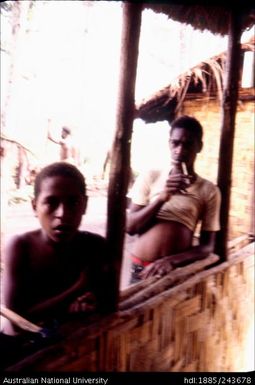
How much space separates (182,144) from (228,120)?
2.15 feet

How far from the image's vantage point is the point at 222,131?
10.4ft

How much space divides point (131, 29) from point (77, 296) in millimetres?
1391

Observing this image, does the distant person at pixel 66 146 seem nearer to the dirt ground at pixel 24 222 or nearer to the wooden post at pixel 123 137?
the dirt ground at pixel 24 222

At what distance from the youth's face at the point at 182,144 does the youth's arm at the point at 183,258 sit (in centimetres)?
63

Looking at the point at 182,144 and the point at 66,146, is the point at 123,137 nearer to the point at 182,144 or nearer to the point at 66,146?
the point at 182,144

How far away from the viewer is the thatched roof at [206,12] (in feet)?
9.54

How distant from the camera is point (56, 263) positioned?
1.96m

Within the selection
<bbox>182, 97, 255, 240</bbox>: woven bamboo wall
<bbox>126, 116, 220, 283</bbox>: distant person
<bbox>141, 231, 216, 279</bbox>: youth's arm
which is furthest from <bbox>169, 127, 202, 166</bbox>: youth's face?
<bbox>182, 97, 255, 240</bbox>: woven bamboo wall

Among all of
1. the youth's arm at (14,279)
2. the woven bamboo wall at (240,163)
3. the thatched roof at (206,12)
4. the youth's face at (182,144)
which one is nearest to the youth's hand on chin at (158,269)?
the youth's face at (182,144)

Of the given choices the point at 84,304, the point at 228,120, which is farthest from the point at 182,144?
the point at 84,304

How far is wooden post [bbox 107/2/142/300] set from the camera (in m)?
1.97

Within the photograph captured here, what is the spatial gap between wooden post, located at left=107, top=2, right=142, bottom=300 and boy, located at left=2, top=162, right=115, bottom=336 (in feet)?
0.43

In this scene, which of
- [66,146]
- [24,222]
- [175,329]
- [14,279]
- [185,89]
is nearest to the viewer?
[14,279]

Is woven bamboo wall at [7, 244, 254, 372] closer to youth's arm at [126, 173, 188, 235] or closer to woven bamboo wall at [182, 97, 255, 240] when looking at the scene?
youth's arm at [126, 173, 188, 235]
